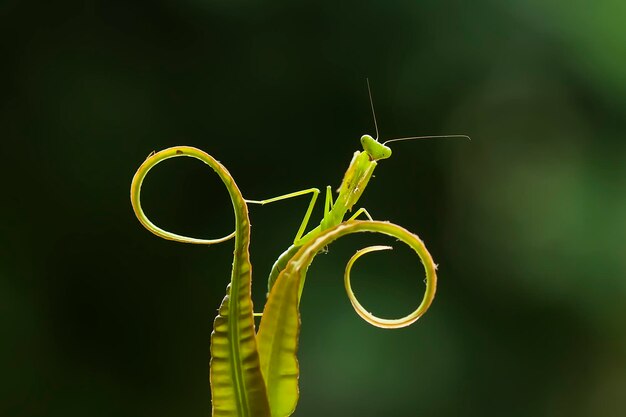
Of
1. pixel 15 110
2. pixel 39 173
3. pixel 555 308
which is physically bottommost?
pixel 555 308

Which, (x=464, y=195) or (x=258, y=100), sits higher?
(x=258, y=100)

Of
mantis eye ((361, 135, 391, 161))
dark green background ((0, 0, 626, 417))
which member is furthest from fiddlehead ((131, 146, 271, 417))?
dark green background ((0, 0, 626, 417))

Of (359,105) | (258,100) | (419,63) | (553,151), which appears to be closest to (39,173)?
(258,100)

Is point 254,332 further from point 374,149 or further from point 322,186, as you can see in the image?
point 322,186

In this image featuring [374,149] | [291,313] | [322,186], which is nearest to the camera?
[291,313]

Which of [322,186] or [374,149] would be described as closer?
[374,149]

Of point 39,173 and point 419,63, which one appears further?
point 419,63

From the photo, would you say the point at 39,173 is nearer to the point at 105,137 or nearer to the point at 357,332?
the point at 105,137

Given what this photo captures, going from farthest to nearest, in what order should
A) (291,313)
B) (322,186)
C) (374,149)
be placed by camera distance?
(322,186)
(374,149)
(291,313)

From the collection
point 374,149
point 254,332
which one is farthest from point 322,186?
point 254,332
